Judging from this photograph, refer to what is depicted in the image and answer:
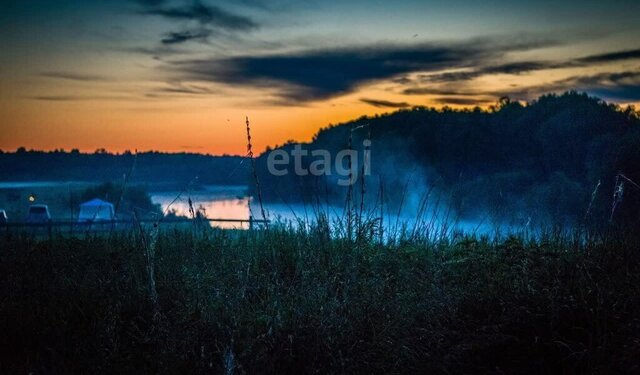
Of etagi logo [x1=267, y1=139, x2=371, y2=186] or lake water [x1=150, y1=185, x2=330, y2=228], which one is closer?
etagi logo [x1=267, y1=139, x2=371, y2=186]

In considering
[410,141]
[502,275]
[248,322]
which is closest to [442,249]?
[502,275]

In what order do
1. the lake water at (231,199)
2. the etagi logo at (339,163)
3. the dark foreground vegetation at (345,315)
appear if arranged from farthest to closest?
the lake water at (231,199)
the etagi logo at (339,163)
the dark foreground vegetation at (345,315)

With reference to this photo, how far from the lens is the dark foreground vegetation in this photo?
12.8ft

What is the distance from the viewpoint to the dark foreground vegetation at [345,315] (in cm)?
391

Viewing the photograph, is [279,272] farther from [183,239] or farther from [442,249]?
[183,239]

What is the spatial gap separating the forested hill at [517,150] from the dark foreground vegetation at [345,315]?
24939 mm

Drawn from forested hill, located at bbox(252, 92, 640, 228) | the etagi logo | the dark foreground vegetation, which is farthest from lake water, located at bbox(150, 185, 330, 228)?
forested hill, located at bbox(252, 92, 640, 228)

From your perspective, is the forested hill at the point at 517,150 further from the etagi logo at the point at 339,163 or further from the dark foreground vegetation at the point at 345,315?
the dark foreground vegetation at the point at 345,315

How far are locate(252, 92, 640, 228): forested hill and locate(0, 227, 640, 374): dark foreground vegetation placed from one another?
81.8 ft

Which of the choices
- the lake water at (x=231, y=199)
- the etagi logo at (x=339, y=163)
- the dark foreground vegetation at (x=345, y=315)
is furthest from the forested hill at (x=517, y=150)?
the dark foreground vegetation at (x=345, y=315)

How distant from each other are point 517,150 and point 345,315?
182 ft

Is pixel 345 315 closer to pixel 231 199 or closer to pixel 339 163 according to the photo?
pixel 339 163

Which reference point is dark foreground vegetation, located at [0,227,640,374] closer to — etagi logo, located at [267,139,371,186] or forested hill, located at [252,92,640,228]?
etagi logo, located at [267,139,371,186]

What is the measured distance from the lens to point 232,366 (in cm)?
367
